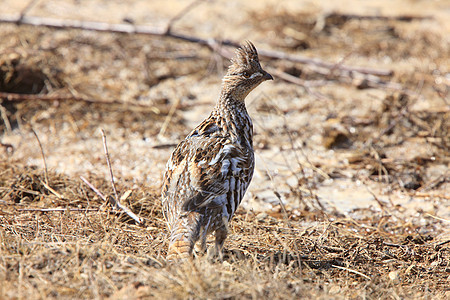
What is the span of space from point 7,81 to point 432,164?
20.6 feet

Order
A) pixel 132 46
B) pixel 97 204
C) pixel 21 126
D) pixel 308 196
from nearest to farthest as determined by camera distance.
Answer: pixel 97 204
pixel 308 196
pixel 21 126
pixel 132 46

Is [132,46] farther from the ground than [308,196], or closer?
farther from the ground

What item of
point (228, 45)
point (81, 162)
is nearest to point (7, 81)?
point (81, 162)

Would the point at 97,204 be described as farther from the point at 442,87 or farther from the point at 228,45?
the point at 442,87

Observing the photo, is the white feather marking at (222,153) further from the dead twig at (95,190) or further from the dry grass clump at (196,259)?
the dead twig at (95,190)

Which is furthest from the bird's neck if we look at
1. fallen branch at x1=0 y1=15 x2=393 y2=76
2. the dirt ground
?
fallen branch at x1=0 y1=15 x2=393 y2=76

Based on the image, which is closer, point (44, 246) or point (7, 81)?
point (44, 246)

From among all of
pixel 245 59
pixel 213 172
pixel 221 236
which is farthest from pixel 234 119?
pixel 221 236

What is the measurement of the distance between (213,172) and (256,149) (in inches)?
118

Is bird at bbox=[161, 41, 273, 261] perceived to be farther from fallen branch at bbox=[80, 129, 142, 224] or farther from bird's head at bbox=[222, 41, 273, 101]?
fallen branch at bbox=[80, 129, 142, 224]

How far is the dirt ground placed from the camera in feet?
13.7

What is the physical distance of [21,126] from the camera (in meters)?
8.05

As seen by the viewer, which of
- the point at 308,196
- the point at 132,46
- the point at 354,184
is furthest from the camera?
the point at 132,46

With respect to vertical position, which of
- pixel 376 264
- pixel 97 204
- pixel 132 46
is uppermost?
pixel 132 46
